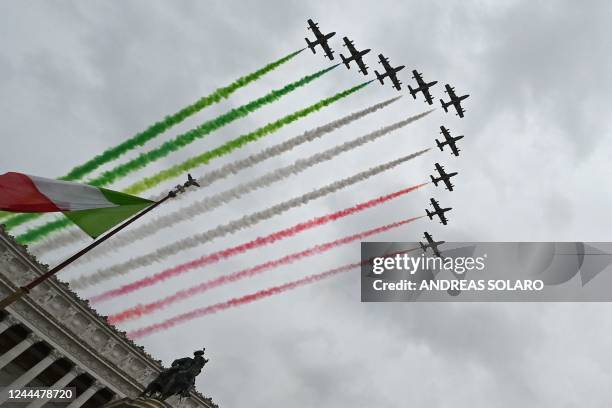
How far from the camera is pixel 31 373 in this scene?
56.6m

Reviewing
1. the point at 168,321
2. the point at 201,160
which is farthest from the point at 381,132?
the point at 168,321

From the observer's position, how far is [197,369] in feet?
146

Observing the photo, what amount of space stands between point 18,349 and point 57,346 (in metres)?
4.77

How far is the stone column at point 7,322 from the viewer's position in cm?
5540

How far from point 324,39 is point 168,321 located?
5251 centimetres

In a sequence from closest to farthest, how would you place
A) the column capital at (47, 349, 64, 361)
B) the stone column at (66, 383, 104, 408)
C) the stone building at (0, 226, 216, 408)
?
1. the stone building at (0, 226, 216, 408)
2. the stone column at (66, 383, 104, 408)
3. the column capital at (47, 349, 64, 361)

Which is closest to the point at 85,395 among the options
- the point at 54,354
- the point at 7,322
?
the point at 54,354

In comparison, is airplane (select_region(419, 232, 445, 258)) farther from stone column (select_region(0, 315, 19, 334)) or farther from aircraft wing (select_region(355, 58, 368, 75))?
stone column (select_region(0, 315, 19, 334))

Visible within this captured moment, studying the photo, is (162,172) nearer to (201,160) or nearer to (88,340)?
(201,160)

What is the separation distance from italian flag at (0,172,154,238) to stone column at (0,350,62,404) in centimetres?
3128

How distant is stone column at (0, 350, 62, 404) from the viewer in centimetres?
5306

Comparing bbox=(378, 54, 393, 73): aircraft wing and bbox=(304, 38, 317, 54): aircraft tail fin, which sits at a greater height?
bbox=(378, 54, 393, 73): aircraft wing

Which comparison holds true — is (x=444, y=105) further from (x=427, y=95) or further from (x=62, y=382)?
(x=62, y=382)

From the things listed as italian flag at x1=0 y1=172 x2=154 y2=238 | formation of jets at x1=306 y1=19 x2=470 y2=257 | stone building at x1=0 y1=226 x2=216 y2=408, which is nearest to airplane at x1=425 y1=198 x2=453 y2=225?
formation of jets at x1=306 y1=19 x2=470 y2=257
